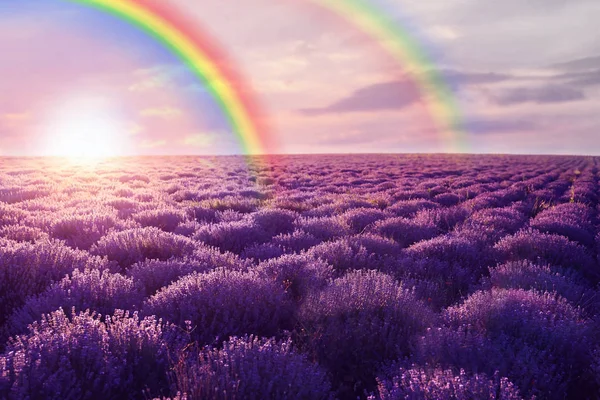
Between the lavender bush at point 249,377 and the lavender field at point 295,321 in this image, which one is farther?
the lavender field at point 295,321

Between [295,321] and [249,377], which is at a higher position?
[249,377]

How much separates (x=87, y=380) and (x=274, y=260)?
2.55 m

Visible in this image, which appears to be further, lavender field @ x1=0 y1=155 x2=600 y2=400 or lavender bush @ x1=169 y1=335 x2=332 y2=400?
lavender field @ x1=0 y1=155 x2=600 y2=400

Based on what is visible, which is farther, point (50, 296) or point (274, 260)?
point (274, 260)

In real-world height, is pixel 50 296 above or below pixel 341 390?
above

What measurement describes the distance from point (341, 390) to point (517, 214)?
7.39 meters

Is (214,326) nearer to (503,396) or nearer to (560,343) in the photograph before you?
(503,396)

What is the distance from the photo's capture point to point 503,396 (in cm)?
198

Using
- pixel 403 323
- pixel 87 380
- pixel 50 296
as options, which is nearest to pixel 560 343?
pixel 403 323

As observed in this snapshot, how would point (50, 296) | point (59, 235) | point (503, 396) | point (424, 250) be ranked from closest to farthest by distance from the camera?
point (503, 396) < point (50, 296) < point (424, 250) < point (59, 235)

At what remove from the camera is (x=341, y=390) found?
2.64 meters

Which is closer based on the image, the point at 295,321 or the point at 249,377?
the point at 249,377

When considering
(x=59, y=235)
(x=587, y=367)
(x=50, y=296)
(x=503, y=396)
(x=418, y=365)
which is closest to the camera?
(x=503, y=396)

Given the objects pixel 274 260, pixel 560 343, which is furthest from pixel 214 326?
pixel 560 343
